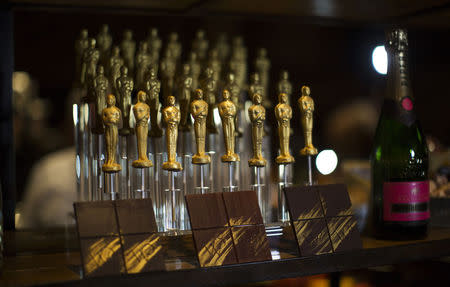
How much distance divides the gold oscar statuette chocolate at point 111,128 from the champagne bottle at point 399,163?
0.41 meters

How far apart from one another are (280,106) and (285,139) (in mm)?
A: 49

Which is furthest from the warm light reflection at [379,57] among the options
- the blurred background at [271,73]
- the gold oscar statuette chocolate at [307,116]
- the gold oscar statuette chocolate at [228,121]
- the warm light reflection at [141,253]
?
the blurred background at [271,73]

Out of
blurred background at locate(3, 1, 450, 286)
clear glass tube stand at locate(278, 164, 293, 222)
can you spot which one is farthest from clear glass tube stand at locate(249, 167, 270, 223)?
blurred background at locate(3, 1, 450, 286)

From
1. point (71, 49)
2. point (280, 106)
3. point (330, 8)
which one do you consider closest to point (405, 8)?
point (330, 8)

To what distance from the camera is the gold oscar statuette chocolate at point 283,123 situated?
0.88 meters

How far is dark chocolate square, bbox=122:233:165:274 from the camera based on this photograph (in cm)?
68

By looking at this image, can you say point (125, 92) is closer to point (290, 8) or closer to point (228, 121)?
point (228, 121)

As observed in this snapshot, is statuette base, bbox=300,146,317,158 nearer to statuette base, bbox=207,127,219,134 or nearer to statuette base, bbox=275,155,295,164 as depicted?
statuette base, bbox=275,155,295,164

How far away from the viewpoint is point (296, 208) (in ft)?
2.62

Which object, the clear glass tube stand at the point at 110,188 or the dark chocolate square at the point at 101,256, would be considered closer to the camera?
the dark chocolate square at the point at 101,256

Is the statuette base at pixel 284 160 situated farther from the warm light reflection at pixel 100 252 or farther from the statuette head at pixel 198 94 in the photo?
the warm light reflection at pixel 100 252

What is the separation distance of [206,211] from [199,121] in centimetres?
14

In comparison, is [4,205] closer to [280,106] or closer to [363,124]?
[280,106]

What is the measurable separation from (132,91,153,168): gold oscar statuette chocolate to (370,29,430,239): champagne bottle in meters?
0.37
